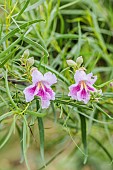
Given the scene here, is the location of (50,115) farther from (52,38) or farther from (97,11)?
(97,11)

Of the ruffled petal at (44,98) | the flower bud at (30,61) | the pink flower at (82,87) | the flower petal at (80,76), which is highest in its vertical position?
the flower bud at (30,61)

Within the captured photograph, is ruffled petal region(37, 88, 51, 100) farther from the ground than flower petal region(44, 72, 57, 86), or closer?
closer

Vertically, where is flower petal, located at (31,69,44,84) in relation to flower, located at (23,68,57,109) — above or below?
above

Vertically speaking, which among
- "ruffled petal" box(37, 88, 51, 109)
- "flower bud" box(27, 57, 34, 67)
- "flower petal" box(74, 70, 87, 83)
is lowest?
"ruffled petal" box(37, 88, 51, 109)

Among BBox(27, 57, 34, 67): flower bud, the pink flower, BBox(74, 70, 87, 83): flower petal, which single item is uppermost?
BBox(27, 57, 34, 67): flower bud

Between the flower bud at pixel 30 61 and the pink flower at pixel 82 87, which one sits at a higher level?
the flower bud at pixel 30 61
